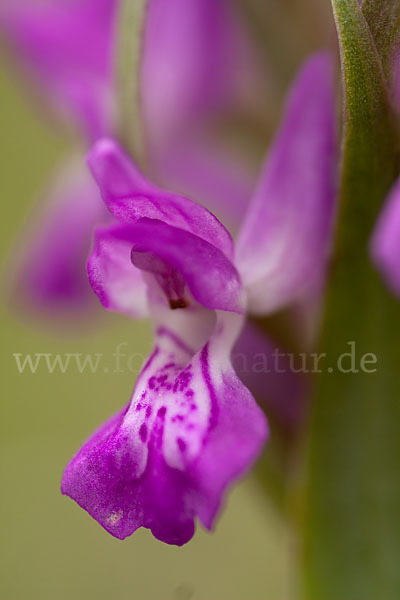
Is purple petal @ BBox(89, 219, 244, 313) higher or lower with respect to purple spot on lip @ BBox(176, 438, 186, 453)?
higher

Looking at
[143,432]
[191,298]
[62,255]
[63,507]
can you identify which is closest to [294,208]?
[191,298]

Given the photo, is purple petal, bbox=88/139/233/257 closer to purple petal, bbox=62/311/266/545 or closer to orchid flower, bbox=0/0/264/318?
purple petal, bbox=62/311/266/545

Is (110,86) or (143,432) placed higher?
(110,86)

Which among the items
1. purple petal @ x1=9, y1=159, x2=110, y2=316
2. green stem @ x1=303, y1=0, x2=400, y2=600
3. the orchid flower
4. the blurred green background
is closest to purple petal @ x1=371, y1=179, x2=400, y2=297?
green stem @ x1=303, y1=0, x2=400, y2=600

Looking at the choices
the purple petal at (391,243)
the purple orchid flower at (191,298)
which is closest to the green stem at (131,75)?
the purple orchid flower at (191,298)

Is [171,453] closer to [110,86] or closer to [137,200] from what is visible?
[137,200]

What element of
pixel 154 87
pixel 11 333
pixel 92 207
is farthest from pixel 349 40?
pixel 11 333

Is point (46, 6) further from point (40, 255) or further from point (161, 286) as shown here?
point (161, 286)
